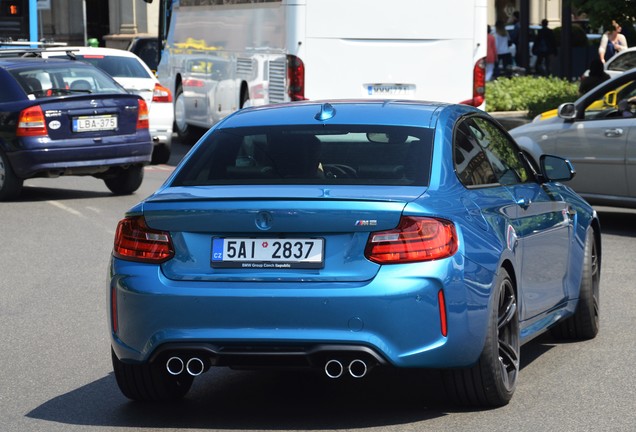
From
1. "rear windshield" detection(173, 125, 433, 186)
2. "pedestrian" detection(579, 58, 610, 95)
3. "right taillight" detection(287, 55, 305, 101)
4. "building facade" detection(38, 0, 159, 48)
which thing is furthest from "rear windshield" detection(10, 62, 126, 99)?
"building facade" detection(38, 0, 159, 48)

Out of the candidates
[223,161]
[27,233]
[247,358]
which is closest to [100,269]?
[27,233]

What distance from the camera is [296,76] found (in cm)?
1927

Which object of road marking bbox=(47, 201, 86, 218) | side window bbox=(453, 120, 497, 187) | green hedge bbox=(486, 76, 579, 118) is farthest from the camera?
green hedge bbox=(486, 76, 579, 118)

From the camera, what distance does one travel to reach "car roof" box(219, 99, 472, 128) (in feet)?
23.3

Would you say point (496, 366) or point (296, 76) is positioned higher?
point (296, 76)

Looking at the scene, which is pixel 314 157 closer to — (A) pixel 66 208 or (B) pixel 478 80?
(A) pixel 66 208

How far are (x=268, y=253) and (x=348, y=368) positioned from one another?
561mm

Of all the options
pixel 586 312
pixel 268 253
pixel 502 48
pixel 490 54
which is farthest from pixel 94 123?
Answer: pixel 502 48

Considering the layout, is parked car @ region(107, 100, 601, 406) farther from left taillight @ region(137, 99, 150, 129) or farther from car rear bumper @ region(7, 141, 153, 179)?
left taillight @ region(137, 99, 150, 129)

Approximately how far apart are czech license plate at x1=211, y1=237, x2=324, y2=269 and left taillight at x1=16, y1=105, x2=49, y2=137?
10.4 m

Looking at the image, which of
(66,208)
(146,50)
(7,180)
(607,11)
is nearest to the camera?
(66,208)

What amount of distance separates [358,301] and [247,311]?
0.45 meters

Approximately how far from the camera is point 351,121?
23.3 ft

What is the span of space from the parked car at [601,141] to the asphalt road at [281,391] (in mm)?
3366
